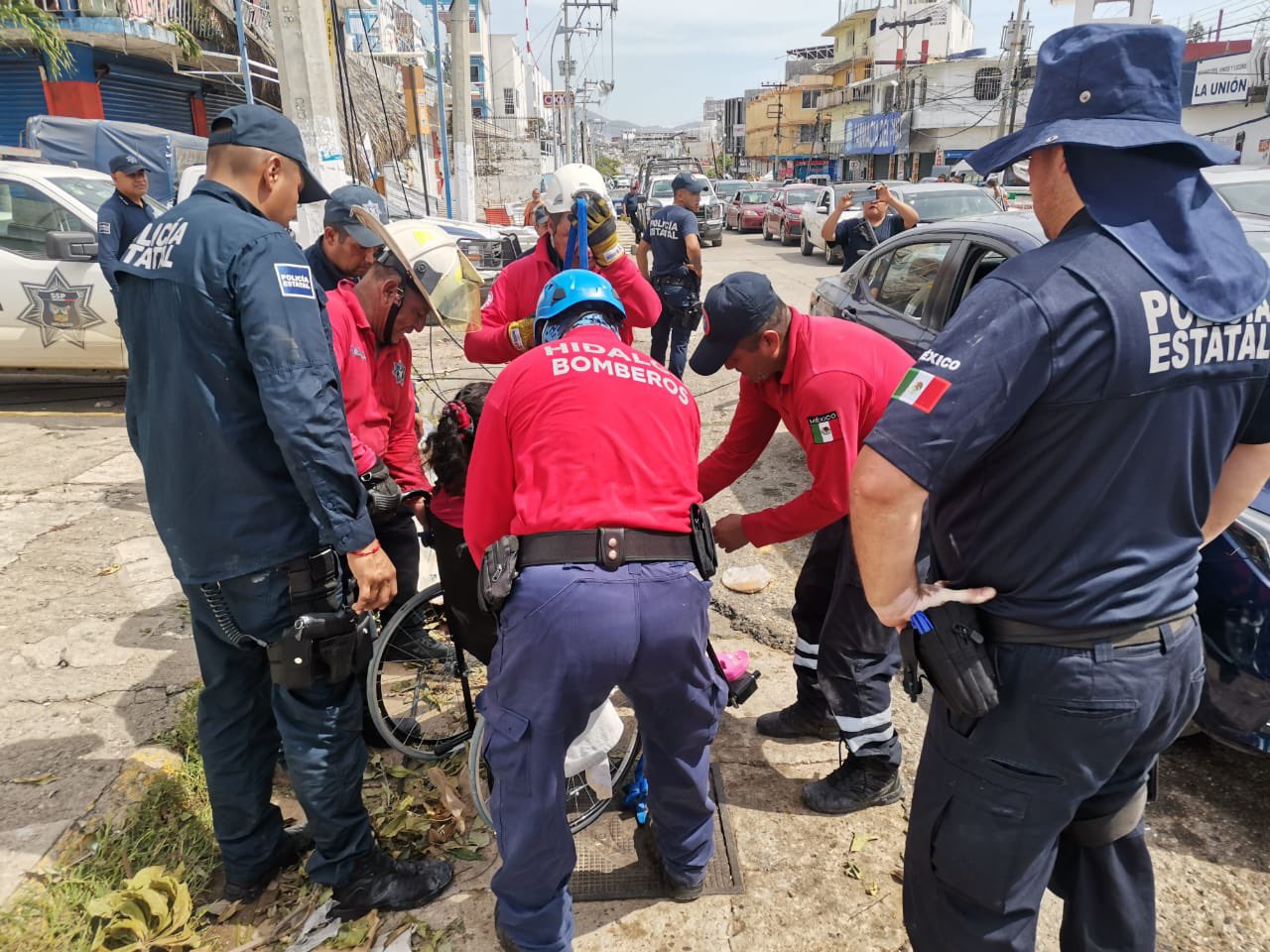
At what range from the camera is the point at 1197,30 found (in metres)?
36.9

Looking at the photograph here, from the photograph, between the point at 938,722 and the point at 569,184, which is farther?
the point at 569,184

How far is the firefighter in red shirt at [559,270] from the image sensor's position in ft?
13.6

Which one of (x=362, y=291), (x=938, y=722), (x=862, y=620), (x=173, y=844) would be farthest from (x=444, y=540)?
(x=938, y=722)

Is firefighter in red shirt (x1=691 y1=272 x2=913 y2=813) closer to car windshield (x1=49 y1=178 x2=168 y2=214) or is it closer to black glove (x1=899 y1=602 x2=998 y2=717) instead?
black glove (x1=899 y1=602 x2=998 y2=717)

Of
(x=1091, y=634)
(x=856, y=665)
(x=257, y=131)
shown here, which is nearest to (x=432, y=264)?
(x=257, y=131)

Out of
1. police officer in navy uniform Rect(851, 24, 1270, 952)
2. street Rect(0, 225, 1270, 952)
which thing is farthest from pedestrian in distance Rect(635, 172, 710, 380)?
police officer in navy uniform Rect(851, 24, 1270, 952)

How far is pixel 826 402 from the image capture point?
2.45 metres

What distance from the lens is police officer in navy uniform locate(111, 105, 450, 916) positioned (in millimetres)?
2025

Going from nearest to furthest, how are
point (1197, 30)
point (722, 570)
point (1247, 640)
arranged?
point (1247, 640)
point (722, 570)
point (1197, 30)

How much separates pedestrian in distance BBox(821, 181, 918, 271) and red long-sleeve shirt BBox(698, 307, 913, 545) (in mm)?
5933

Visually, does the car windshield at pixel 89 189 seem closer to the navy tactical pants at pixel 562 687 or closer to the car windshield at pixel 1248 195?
the navy tactical pants at pixel 562 687

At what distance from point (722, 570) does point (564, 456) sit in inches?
111

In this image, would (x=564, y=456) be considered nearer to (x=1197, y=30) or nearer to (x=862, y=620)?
(x=862, y=620)

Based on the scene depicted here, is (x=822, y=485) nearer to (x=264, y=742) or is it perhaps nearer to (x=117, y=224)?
(x=264, y=742)
